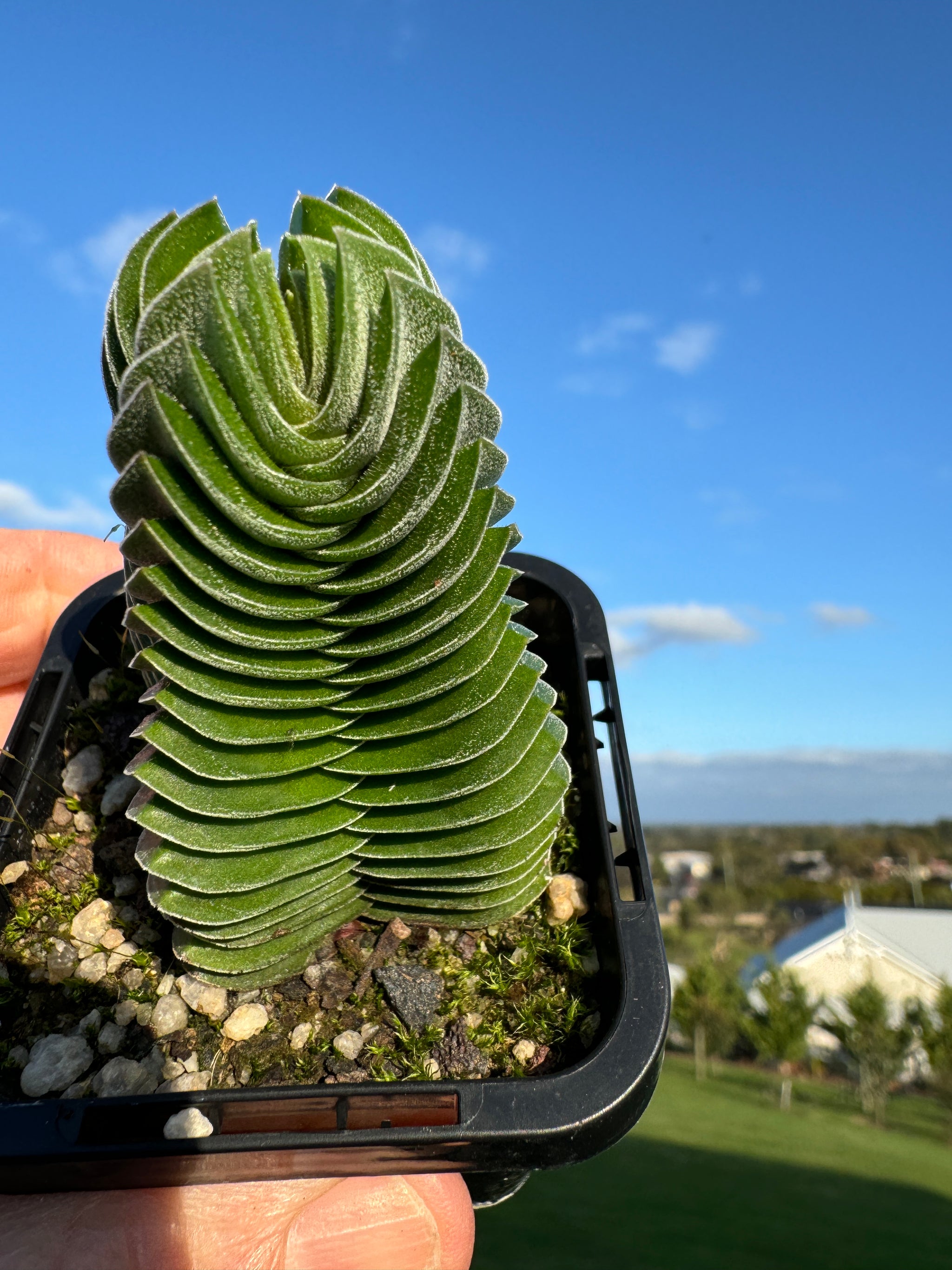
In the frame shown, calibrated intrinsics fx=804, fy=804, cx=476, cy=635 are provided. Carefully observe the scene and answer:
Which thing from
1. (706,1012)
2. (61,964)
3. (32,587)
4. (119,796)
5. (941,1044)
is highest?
(32,587)

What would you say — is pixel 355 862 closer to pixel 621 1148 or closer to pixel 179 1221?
pixel 179 1221

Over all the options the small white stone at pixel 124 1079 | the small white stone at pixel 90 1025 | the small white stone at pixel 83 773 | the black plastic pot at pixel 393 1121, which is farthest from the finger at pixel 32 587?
the black plastic pot at pixel 393 1121

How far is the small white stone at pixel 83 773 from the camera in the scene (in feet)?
6.24

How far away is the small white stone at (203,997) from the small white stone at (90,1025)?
150mm

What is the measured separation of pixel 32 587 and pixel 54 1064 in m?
1.61

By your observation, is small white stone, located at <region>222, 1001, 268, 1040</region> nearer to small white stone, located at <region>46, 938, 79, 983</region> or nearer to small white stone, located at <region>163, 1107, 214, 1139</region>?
small white stone, located at <region>163, 1107, 214, 1139</region>

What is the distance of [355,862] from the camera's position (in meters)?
1.62

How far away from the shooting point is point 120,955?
5.36ft

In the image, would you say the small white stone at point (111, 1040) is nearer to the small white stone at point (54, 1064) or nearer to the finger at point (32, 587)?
the small white stone at point (54, 1064)

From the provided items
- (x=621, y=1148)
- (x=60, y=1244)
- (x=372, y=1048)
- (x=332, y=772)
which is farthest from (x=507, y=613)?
(x=621, y=1148)

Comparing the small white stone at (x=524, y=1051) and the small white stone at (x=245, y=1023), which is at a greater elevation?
the small white stone at (x=245, y=1023)

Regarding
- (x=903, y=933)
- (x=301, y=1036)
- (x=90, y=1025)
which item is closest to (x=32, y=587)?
(x=90, y=1025)

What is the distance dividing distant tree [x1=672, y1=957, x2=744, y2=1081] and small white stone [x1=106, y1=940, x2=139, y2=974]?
31803 mm

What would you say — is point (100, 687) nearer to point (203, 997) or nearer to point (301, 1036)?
point (203, 997)
